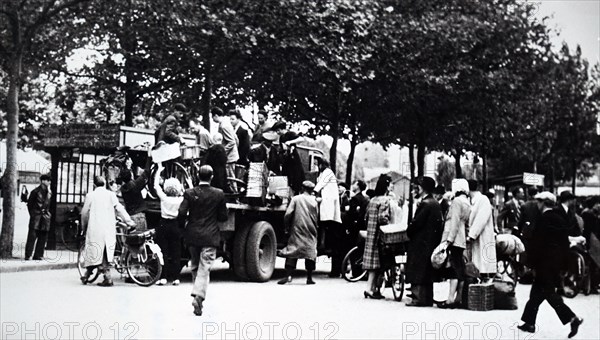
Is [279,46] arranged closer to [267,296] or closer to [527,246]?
[527,246]

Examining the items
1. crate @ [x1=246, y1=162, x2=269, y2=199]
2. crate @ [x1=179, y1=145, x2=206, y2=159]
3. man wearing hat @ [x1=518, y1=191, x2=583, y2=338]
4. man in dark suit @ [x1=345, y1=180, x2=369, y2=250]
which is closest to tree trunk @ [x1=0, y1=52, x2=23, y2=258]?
crate @ [x1=179, y1=145, x2=206, y2=159]

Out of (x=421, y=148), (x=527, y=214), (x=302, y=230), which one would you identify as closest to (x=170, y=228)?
(x=302, y=230)

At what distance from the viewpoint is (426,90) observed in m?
27.4

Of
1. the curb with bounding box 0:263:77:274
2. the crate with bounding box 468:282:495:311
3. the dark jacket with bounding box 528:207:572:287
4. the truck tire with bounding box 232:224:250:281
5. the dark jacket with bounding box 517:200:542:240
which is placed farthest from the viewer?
the dark jacket with bounding box 517:200:542:240

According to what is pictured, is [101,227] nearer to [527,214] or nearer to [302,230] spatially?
[302,230]

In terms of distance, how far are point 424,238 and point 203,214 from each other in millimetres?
3306

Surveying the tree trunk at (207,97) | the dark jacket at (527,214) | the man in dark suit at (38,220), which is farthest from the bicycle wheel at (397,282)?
the tree trunk at (207,97)

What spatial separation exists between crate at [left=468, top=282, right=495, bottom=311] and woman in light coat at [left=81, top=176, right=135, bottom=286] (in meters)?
5.62

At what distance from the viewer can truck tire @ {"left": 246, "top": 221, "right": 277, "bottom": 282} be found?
14.9m

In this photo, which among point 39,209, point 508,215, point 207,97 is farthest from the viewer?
point 207,97

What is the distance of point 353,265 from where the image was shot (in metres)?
15.9

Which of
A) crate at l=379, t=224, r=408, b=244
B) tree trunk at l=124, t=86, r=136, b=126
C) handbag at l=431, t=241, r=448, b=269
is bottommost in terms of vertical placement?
handbag at l=431, t=241, r=448, b=269

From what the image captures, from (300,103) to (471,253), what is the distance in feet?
59.1

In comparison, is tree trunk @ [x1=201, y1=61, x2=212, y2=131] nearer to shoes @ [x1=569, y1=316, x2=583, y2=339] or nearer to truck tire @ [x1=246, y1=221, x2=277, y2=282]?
truck tire @ [x1=246, y1=221, x2=277, y2=282]
